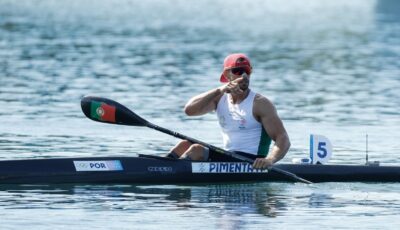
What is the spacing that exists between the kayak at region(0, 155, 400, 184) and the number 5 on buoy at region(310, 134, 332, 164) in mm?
421

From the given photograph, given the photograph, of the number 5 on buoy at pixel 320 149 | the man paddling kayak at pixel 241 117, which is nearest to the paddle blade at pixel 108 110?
the man paddling kayak at pixel 241 117

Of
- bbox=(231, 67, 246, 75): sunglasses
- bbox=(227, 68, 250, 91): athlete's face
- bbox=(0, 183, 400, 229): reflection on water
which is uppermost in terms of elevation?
bbox=(231, 67, 246, 75): sunglasses

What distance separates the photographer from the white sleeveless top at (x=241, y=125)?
22.9 meters

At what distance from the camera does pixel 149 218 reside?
20453mm

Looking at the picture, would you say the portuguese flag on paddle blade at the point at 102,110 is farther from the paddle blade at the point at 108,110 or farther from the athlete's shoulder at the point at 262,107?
the athlete's shoulder at the point at 262,107

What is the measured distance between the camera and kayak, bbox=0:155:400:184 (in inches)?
896

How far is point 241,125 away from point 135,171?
1.56 meters

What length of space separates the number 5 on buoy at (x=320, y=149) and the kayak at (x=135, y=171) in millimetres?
421

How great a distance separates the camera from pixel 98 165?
23.0m

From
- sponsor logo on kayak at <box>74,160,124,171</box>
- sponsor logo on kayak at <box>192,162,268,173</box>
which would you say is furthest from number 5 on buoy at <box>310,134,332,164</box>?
A: sponsor logo on kayak at <box>74,160,124,171</box>

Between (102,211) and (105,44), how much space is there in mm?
42684

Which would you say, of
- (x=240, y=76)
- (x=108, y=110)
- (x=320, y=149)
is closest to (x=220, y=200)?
(x=240, y=76)

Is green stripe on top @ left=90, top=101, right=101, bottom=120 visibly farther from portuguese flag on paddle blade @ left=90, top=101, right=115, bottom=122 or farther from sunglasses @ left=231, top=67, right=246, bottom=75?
sunglasses @ left=231, top=67, right=246, bottom=75

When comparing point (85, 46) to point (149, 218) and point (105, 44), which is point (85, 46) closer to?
point (105, 44)
